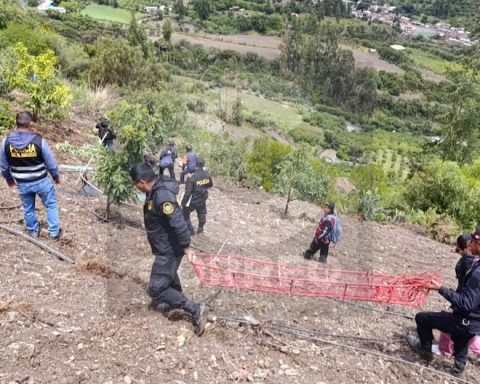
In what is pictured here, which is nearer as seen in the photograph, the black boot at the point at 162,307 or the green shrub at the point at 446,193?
the black boot at the point at 162,307

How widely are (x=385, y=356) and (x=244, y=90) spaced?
71761 mm

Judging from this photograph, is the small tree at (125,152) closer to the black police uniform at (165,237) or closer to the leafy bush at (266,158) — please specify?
the black police uniform at (165,237)

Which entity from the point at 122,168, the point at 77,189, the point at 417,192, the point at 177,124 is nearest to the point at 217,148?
the point at 177,124

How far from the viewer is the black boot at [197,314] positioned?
4.98 meters

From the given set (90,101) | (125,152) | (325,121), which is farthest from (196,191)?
(325,121)

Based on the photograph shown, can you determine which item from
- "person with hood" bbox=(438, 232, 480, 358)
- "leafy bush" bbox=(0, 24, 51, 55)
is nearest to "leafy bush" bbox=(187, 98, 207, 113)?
"leafy bush" bbox=(0, 24, 51, 55)

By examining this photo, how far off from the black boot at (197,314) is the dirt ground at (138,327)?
0.34 ft

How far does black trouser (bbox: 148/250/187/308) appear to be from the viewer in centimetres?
496

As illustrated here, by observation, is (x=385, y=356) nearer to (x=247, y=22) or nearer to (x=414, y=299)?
(x=414, y=299)

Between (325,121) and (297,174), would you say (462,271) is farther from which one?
(325,121)

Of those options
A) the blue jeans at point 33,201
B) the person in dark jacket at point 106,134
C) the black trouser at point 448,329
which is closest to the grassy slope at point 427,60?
the person in dark jacket at point 106,134

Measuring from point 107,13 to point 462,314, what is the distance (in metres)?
101

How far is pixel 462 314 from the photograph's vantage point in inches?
193

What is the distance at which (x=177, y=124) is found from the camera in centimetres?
2062
